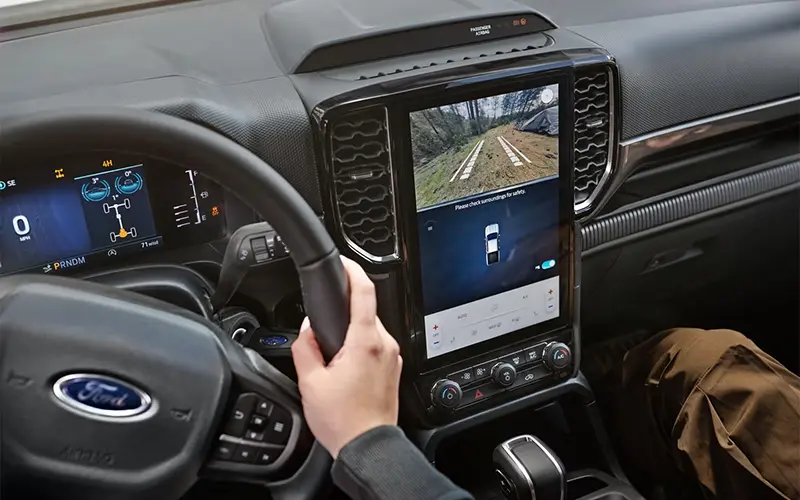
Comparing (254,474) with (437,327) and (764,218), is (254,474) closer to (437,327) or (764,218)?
(437,327)

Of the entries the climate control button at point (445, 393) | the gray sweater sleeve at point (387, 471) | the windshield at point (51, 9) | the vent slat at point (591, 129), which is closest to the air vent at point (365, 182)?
the climate control button at point (445, 393)

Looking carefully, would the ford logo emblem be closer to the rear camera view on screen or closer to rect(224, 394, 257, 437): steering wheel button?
rect(224, 394, 257, 437): steering wheel button

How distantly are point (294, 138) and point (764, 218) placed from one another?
1.03 metres

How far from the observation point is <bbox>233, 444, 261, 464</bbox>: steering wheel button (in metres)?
0.87

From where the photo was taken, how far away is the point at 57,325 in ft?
2.56

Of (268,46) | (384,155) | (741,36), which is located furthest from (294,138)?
(741,36)

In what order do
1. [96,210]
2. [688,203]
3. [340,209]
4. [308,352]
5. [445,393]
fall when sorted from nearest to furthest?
[308,352] < [96,210] < [340,209] < [445,393] < [688,203]

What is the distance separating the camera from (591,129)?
133cm

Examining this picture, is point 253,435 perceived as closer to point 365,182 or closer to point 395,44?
point 365,182

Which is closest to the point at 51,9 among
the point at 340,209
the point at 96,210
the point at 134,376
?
the point at 96,210

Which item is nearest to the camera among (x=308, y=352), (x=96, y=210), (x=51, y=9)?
(x=308, y=352)

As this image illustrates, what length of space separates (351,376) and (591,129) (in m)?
0.70

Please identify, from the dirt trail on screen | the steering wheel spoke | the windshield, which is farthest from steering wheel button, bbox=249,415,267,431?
the windshield

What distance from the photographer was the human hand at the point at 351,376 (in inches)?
30.4
